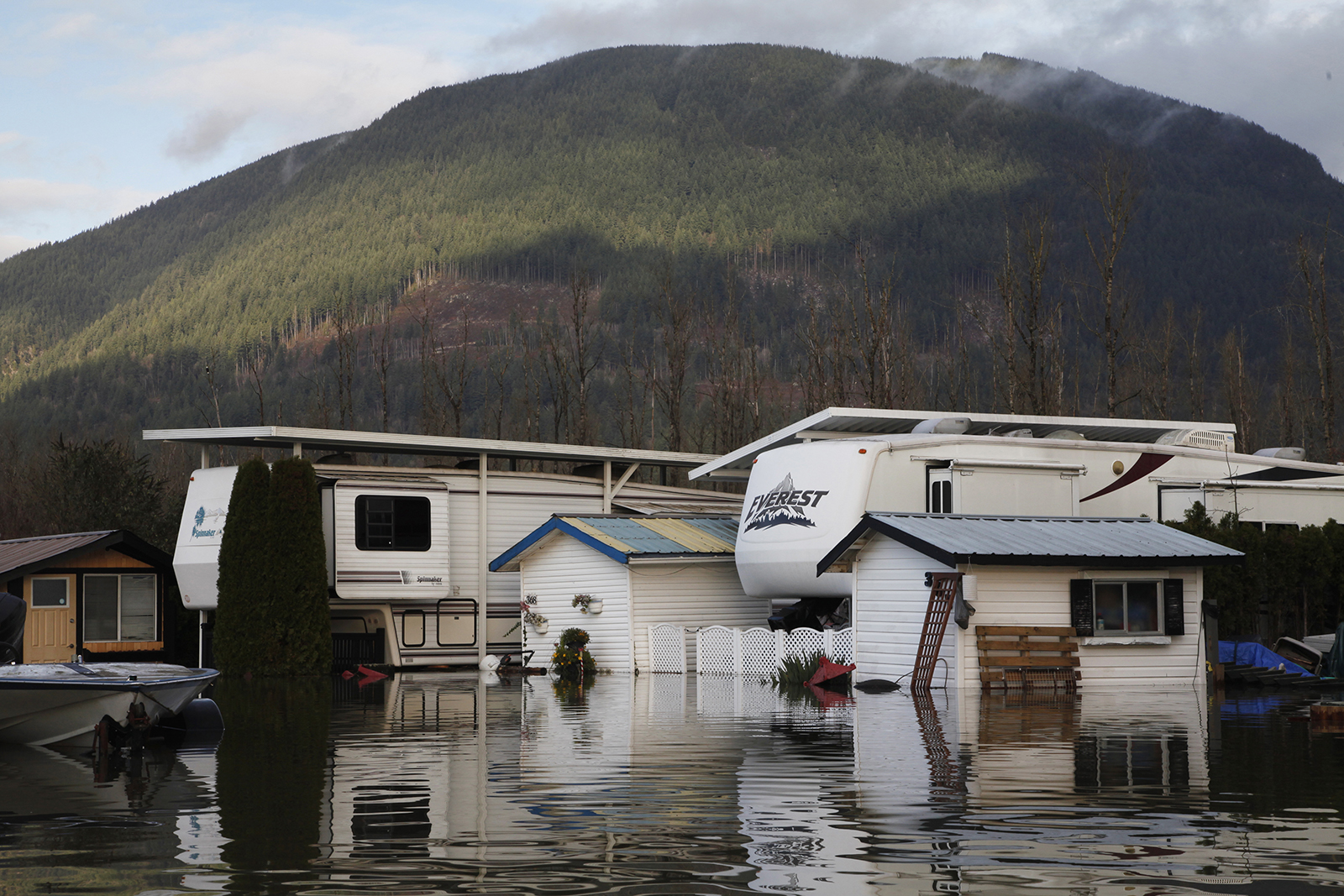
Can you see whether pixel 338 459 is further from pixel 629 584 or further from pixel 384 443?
pixel 629 584

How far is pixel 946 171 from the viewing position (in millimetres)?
170000

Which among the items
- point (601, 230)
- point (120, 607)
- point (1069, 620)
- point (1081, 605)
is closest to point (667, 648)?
point (1069, 620)

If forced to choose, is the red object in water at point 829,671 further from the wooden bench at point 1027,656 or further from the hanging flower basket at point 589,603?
the hanging flower basket at point 589,603

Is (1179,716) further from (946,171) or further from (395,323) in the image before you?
(946,171)

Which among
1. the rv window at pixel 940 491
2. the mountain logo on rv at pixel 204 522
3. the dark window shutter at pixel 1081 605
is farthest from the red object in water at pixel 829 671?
the mountain logo on rv at pixel 204 522

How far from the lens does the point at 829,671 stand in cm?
2581

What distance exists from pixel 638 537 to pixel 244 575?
8.39 metres

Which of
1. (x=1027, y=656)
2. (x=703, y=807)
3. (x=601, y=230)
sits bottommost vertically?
(x=703, y=807)

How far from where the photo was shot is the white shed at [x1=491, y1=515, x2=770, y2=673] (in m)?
32.2

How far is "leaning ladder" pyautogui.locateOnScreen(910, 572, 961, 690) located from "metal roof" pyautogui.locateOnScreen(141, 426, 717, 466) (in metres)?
13.0

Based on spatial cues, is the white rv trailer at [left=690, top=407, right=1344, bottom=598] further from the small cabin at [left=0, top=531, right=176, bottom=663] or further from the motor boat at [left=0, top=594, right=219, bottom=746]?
the small cabin at [left=0, top=531, right=176, bottom=663]

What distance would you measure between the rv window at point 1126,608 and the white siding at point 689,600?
31.6 ft

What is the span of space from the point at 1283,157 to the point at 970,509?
7515 inches

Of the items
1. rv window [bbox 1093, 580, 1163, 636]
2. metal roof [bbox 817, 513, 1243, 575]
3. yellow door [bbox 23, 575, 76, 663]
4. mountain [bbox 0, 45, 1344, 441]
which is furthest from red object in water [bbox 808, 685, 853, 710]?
mountain [bbox 0, 45, 1344, 441]
